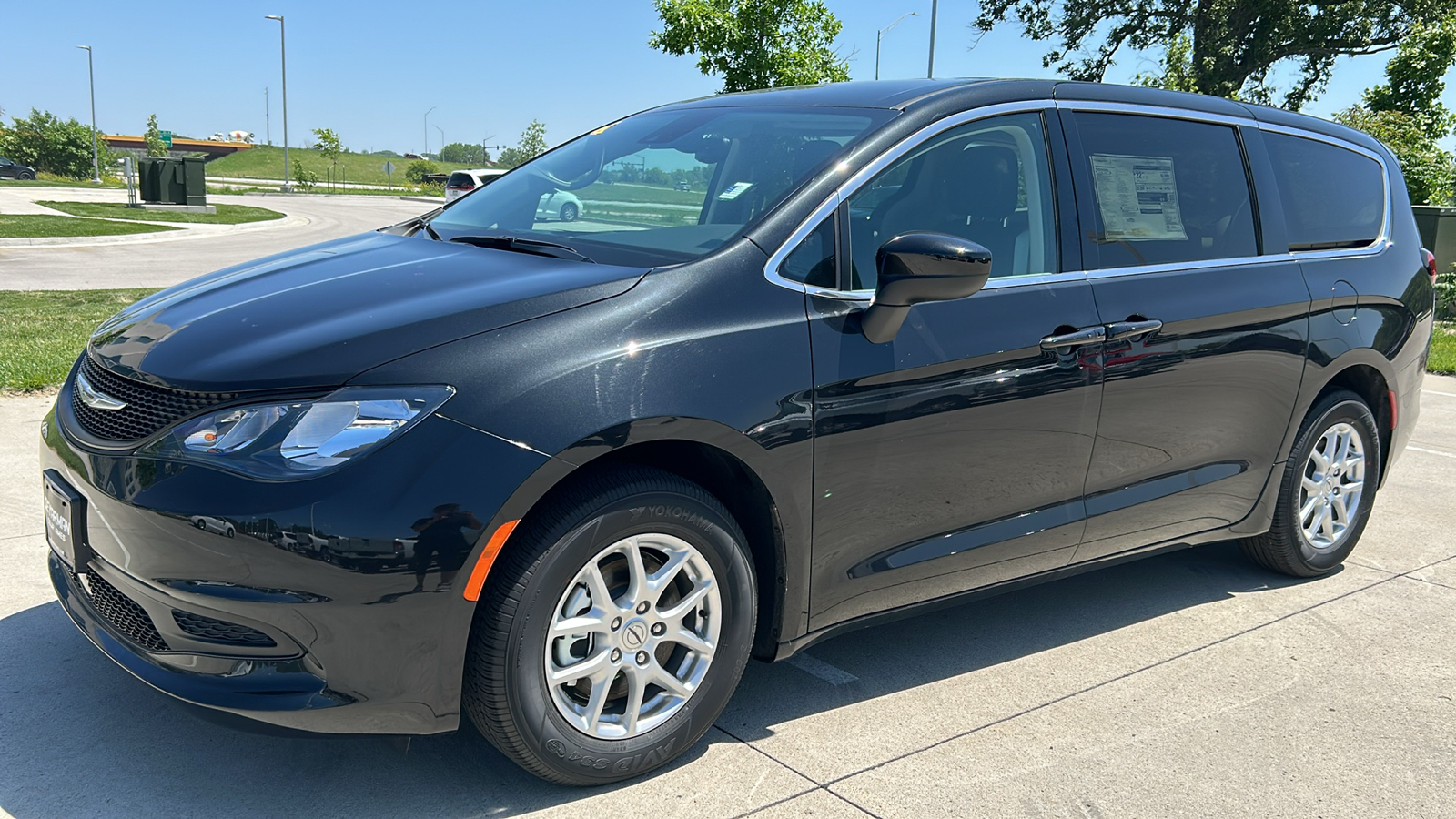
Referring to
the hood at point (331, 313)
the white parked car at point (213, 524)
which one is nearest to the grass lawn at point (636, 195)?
the hood at point (331, 313)

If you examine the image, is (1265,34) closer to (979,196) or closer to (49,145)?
(979,196)

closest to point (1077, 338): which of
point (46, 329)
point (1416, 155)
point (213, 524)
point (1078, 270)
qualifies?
point (1078, 270)

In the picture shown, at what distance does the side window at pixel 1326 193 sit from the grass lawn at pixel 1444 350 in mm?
4971

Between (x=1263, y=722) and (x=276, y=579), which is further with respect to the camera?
(x=1263, y=722)

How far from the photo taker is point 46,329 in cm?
895

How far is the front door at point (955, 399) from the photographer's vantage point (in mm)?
3098

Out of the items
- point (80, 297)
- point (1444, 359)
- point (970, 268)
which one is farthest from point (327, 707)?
point (1444, 359)

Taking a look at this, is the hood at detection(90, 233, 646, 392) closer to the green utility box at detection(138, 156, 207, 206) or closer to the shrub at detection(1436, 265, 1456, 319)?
the shrub at detection(1436, 265, 1456, 319)

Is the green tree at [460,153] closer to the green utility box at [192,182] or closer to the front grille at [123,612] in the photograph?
the green utility box at [192,182]

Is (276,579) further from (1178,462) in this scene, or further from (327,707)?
(1178,462)

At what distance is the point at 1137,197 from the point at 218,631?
304 centimetres

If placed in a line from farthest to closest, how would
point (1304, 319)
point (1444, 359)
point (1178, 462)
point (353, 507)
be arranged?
point (1444, 359), point (1304, 319), point (1178, 462), point (353, 507)

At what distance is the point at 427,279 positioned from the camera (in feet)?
9.93

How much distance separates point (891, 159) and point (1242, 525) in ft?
7.06
